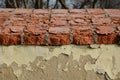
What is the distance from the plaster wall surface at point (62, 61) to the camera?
238cm

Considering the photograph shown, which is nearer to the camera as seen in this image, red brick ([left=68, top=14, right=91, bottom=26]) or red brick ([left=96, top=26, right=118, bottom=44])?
red brick ([left=96, top=26, right=118, bottom=44])

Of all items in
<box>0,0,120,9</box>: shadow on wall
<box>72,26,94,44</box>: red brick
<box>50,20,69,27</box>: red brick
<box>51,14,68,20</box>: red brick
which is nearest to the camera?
<box>72,26,94,44</box>: red brick

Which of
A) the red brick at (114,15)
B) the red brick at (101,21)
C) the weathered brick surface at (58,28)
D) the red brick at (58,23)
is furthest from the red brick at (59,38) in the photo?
the red brick at (114,15)

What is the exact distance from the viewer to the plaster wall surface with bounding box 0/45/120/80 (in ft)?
7.82

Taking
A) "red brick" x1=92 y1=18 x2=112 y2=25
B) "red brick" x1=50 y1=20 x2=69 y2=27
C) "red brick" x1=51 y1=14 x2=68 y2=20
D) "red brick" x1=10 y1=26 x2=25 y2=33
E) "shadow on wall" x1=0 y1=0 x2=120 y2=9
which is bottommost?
"shadow on wall" x1=0 y1=0 x2=120 y2=9

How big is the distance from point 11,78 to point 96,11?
1.07 metres

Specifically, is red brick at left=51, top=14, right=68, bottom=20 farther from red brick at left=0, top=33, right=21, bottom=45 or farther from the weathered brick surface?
red brick at left=0, top=33, right=21, bottom=45

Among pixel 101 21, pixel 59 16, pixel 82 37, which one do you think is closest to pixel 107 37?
pixel 82 37

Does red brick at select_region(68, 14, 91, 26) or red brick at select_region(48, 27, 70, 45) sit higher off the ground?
red brick at select_region(68, 14, 91, 26)

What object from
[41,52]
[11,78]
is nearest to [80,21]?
[41,52]

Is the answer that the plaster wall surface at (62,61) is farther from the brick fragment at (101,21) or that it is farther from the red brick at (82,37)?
the brick fragment at (101,21)

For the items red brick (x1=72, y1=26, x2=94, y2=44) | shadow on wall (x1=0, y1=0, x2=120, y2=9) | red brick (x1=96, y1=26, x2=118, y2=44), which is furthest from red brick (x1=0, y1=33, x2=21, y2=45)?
shadow on wall (x1=0, y1=0, x2=120, y2=9)

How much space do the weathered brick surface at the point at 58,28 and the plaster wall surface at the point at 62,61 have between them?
50 mm

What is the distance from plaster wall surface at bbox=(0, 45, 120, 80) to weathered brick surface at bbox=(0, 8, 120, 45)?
50 millimetres
